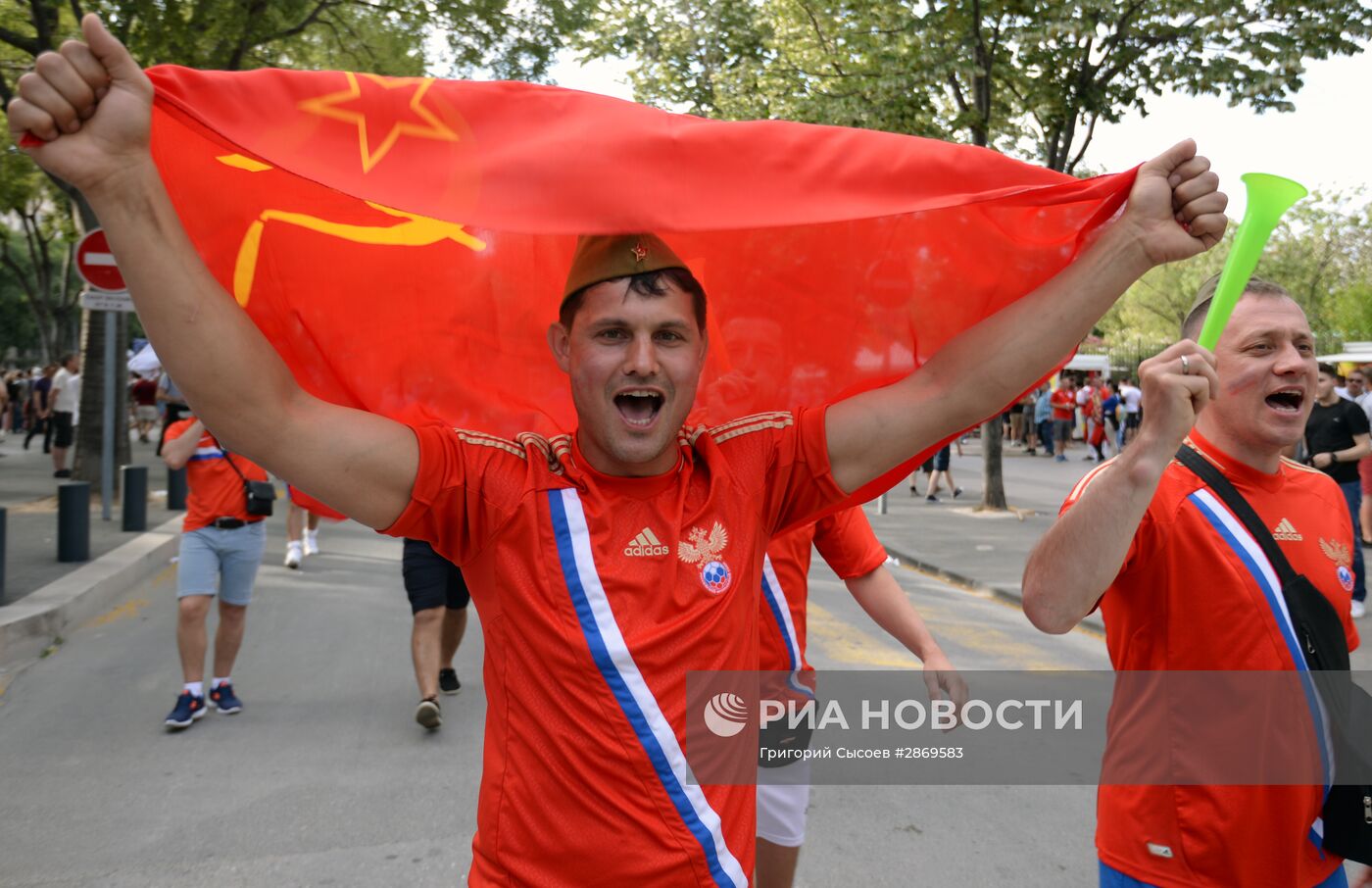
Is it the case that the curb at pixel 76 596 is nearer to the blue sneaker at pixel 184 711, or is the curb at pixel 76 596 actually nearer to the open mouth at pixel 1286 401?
the blue sneaker at pixel 184 711

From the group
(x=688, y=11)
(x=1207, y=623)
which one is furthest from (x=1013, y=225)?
(x=688, y=11)

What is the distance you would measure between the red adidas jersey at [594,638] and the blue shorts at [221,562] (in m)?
4.76

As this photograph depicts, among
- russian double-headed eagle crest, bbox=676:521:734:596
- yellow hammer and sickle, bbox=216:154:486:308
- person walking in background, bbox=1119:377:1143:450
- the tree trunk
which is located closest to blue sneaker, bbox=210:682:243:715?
yellow hammer and sickle, bbox=216:154:486:308

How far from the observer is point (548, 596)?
6.89 ft

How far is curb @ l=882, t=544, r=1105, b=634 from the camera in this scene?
31.7ft

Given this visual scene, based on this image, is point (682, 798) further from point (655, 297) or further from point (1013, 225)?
point (1013, 225)

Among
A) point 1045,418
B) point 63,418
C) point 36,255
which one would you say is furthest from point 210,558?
point 36,255

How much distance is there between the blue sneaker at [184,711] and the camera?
631 cm

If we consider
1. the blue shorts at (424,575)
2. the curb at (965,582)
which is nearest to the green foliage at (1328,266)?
the curb at (965,582)

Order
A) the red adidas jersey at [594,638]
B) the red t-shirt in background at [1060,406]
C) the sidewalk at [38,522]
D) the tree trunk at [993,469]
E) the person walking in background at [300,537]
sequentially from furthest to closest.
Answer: the red t-shirt in background at [1060,406] → the tree trunk at [993,469] → the person walking in background at [300,537] → the sidewalk at [38,522] → the red adidas jersey at [594,638]

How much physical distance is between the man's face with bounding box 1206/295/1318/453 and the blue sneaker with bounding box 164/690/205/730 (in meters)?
5.59

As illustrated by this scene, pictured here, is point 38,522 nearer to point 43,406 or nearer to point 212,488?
point 212,488

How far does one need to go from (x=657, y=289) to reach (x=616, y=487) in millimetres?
382

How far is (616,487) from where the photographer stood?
221cm
